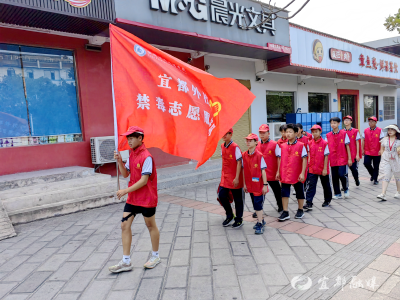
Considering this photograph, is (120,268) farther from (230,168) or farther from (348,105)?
(348,105)

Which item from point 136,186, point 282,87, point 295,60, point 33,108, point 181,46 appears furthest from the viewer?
point 282,87

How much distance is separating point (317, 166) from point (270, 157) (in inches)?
50.4

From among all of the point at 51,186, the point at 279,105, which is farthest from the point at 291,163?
the point at 279,105

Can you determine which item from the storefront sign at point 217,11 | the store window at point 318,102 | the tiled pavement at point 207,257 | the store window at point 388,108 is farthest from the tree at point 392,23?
the tiled pavement at point 207,257

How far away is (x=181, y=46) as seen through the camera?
8766mm

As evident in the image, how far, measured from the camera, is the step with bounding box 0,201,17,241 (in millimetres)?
4815

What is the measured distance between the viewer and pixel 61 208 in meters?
5.88

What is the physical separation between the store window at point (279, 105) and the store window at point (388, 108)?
11.4 metres

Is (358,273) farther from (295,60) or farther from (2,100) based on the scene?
(295,60)

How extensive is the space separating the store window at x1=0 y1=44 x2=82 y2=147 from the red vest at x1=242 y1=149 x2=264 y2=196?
477 centimetres

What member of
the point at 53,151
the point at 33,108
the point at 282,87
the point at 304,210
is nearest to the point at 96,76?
the point at 33,108

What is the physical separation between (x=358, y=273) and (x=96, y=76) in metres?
6.98

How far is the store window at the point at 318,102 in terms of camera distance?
1486 centimetres

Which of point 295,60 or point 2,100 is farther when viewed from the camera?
point 295,60
